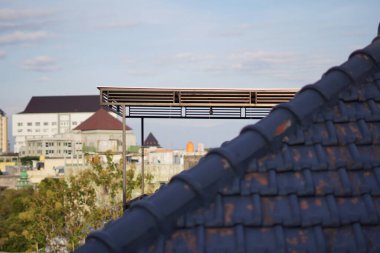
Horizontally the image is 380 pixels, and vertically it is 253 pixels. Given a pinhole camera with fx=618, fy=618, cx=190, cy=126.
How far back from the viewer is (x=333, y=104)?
138 inches

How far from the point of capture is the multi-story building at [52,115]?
150 meters

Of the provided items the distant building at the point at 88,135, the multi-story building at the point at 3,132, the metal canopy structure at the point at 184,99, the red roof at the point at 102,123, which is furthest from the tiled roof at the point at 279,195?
the multi-story building at the point at 3,132

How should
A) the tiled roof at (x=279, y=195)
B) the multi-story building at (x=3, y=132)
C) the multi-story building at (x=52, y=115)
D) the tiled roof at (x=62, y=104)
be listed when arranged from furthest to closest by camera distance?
the multi-story building at (x=3, y=132) < the tiled roof at (x=62, y=104) < the multi-story building at (x=52, y=115) < the tiled roof at (x=279, y=195)

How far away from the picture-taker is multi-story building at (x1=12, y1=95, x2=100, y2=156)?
15050cm

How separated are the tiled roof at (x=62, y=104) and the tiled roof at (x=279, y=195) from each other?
148389mm

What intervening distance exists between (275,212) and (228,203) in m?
0.24

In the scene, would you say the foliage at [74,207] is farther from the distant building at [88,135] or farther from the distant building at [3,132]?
the distant building at [3,132]

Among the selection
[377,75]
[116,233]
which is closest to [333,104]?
[377,75]

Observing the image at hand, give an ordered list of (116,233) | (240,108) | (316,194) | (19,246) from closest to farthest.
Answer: (116,233), (316,194), (240,108), (19,246)

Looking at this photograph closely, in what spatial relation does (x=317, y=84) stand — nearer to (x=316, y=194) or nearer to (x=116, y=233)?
(x=316, y=194)

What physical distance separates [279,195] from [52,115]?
15302 cm

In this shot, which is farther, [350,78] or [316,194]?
[350,78]

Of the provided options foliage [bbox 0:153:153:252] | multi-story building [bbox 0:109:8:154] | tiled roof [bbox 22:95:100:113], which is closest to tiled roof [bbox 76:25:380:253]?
foliage [bbox 0:153:153:252]

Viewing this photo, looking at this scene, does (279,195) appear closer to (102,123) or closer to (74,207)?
(74,207)
